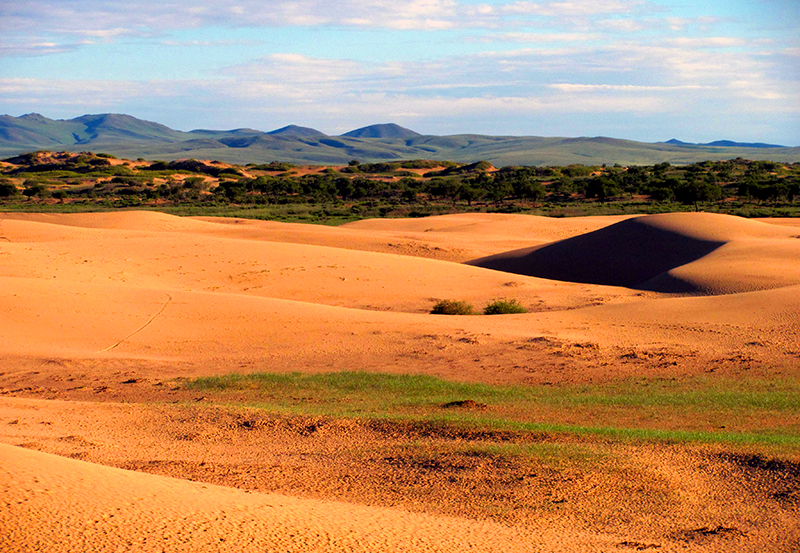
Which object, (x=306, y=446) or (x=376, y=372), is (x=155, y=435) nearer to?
(x=306, y=446)

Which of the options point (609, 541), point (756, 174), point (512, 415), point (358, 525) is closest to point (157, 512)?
point (358, 525)

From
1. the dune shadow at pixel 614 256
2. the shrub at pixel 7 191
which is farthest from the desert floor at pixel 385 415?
the shrub at pixel 7 191

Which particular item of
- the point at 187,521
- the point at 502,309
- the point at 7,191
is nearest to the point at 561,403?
the point at 187,521

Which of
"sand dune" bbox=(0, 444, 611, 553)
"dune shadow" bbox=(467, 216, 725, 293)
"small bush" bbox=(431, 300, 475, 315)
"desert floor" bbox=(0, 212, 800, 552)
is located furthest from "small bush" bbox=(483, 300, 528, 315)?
"sand dune" bbox=(0, 444, 611, 553)

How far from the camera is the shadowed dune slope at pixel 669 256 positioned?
21734 millimetres

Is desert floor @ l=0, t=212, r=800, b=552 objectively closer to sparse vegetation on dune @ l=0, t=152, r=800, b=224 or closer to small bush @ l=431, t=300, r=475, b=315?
small bush @ l=431, t=300, r=475, b=315

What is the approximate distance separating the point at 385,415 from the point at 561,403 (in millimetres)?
2576

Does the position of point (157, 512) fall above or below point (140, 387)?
above

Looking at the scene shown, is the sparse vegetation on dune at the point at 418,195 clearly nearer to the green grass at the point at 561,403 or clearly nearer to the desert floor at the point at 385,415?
the desert floor at the point at 385,415

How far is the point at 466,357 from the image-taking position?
45.0 ft

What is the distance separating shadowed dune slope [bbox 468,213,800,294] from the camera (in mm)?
21734

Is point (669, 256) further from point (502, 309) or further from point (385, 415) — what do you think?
point (385, 415)

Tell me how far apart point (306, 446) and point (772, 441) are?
5.06 m

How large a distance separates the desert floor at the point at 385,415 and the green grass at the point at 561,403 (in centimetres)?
7
